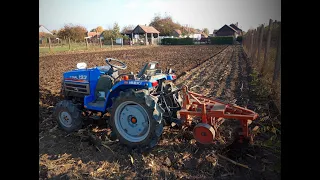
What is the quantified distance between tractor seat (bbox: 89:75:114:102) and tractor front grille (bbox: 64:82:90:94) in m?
0.21

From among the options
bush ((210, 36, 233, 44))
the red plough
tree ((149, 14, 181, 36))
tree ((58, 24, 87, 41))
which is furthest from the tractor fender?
tree ((149, 14, 181, 36))

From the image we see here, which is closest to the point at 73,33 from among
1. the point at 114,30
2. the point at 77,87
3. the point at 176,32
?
the point at 114,30

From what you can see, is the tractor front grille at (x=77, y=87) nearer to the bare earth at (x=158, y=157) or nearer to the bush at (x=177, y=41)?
the bare earth at (x=158, y=157)

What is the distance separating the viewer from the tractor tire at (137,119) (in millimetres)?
3328

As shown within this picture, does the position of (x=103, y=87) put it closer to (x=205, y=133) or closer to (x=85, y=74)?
(x=85, y=74)

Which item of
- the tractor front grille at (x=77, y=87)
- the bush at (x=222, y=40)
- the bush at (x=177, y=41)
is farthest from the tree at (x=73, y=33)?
the bush at (x=222, y=40)

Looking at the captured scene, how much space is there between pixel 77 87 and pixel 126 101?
5.08 feet

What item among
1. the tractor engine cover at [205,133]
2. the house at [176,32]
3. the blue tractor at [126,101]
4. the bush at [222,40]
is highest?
the house at [176,32]

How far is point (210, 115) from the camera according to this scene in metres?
3.38

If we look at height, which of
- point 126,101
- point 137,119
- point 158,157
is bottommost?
A: point 158,157

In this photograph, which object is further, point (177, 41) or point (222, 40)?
point (177, 41)

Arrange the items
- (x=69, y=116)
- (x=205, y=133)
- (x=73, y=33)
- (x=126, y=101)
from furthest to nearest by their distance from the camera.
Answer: (x=73, y=33) < (x=69, y=116) < (x=126, y=101) < (x=205, y=133)
